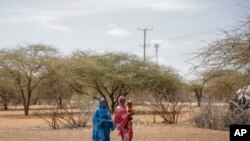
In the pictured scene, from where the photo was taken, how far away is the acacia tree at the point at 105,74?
144 ft

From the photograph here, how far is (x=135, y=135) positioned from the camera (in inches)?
795

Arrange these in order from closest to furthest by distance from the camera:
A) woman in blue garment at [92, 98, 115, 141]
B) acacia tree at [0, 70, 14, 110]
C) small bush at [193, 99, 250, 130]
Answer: woman in blue garment at [92, 98, 115, 141], small bush at [193, 99, 250, 130], acacia tree at [0, 70, 14, 110]

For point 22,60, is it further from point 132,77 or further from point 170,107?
point 170,107

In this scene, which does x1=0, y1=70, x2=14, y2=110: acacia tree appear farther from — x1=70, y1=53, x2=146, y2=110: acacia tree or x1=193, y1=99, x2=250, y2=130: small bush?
x1=193, y1=99, x2=250, y2=130: small bush

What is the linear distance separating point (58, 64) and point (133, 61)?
6809 millimetres

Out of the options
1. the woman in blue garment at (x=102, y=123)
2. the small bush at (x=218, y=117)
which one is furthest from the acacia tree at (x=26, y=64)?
the woman in blue garment at (x=102, y=123)

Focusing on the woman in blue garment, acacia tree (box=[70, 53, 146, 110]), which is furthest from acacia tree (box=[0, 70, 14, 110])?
the woman in blue garment

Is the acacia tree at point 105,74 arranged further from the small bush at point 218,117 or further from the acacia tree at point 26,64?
the small bush at point 218,117

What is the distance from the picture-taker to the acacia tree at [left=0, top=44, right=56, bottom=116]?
1752 inches

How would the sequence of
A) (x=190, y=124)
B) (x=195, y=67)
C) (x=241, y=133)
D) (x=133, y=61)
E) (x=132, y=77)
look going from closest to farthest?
(x=241, y=133)
(x=195, y=67)
(x=190, y=124)
(x=132, y=77)
(x=133, y=61)

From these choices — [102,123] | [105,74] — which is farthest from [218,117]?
[105,74]

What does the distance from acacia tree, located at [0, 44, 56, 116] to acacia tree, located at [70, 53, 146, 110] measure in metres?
2.58

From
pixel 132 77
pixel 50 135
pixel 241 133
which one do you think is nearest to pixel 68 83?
pixel 132 77

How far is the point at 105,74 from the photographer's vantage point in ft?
144
